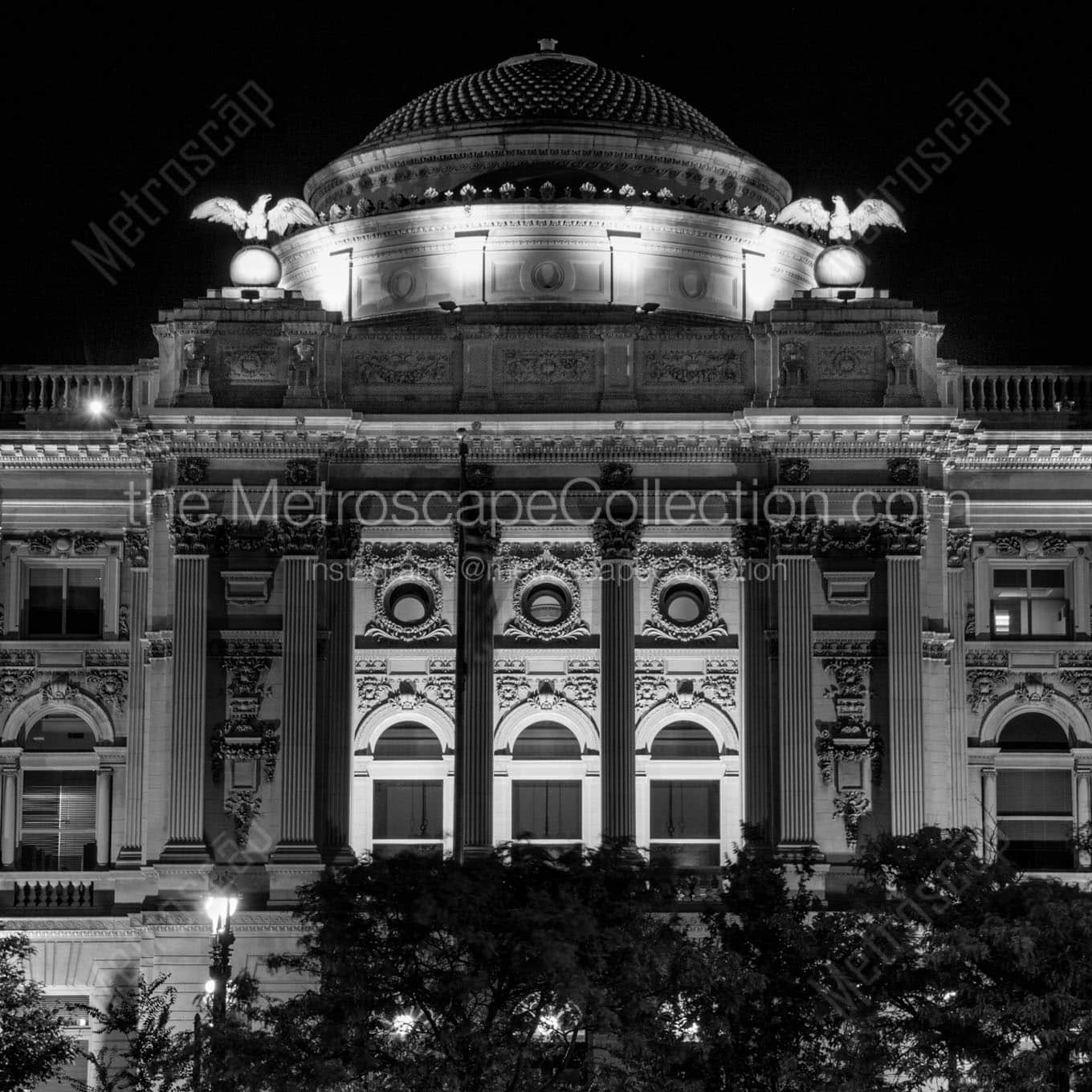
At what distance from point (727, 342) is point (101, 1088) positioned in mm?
27076

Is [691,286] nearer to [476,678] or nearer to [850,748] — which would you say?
[476,678]

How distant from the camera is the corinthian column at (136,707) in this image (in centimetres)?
8356

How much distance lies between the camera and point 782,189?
94.6 meters

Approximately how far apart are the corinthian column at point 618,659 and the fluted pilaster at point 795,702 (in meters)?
3.95

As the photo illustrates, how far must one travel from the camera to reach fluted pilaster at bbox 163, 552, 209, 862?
80000 mm

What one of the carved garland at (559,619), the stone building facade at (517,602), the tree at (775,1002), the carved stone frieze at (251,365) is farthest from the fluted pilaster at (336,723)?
the tree at (775,1002)

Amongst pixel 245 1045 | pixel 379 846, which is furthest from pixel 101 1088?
pixel 379 846

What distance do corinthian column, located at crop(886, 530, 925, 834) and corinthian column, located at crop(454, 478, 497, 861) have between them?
10487 millimetres

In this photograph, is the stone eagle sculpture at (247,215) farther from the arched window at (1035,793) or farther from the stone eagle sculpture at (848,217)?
the arched window at (1035,793)

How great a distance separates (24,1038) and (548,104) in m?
36.0

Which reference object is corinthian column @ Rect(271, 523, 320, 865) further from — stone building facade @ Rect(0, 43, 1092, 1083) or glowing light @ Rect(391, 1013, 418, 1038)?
glowing light @ Rect(391, 1013, 418, 1038)

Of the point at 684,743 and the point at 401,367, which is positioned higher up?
the point at 401,367

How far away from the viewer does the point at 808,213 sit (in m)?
86.4

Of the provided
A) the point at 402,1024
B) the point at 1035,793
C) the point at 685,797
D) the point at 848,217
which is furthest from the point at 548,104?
the point at 402,1024
